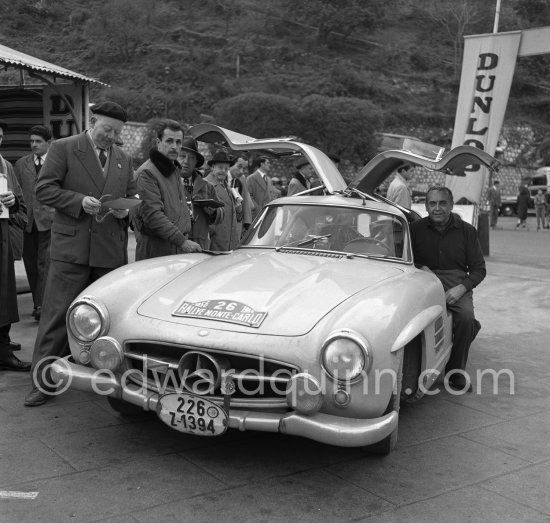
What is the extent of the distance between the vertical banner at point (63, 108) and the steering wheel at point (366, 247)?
7703 mm

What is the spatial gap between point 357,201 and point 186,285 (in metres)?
1.66

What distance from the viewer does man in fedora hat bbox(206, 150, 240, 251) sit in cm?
746

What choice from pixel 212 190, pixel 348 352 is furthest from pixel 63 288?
pixel 212 190

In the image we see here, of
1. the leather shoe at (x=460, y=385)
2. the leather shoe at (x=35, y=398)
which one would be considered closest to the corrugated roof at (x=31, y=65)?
the leather shoe at (x=35, y=398)

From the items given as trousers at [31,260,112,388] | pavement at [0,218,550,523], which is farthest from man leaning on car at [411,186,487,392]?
trousers at [31,260,112,388]

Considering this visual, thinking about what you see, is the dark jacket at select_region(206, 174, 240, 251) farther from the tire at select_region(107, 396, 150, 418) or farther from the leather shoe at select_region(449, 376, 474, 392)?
the tire at select_region(107, 396, 150, 418)

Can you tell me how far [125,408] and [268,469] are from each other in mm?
1038

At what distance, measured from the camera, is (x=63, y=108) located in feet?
37.9

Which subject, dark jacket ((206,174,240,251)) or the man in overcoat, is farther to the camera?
dark jacket ((206,174,240,251))

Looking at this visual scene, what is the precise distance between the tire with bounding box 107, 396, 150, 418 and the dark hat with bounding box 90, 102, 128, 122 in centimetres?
184

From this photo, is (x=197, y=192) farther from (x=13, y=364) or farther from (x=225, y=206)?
(x=13, y=364)

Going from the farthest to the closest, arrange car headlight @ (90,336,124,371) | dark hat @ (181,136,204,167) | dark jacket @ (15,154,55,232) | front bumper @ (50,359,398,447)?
dark jacket @ (15,154,55,232) → dark hat @ (181,136,204,167) → car headlight @ (90,336,124,371) → front bumper @ (50,359,398,447)

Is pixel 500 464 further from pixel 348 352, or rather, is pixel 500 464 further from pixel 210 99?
pixel 210 99

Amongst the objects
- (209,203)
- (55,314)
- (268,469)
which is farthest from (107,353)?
(209,203)
